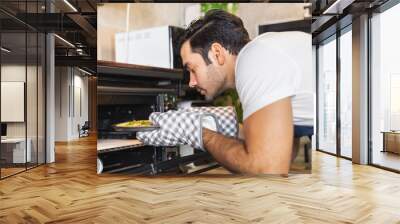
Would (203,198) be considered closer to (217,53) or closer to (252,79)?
(252,79)

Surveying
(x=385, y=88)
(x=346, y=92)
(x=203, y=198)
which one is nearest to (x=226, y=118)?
(x=203, y=198)

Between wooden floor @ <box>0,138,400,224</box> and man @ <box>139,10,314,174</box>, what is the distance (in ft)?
1.25

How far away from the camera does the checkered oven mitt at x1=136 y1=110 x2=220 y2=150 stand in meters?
5.38

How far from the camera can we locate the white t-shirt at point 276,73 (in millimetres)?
5180

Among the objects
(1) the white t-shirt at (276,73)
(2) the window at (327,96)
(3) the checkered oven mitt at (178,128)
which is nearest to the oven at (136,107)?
(3) the checkered oven mitt at (178,128)

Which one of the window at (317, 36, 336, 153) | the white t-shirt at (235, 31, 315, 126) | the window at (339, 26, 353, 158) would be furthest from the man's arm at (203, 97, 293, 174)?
the window at (317, 36, 336, 153)

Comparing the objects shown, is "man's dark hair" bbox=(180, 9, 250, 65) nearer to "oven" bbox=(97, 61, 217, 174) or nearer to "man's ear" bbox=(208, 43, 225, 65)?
"man's ear" bbox=(208, 43, 225, 65)

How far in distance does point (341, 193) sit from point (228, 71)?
2.09 meters

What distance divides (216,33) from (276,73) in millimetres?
976

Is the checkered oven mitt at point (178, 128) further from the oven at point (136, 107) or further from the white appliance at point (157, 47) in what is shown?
the white appliance at point (157, 47)

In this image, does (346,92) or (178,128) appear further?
(346,92)

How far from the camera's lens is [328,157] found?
8344 millimetres

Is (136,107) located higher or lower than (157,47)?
lower

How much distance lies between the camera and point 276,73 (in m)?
5.23
